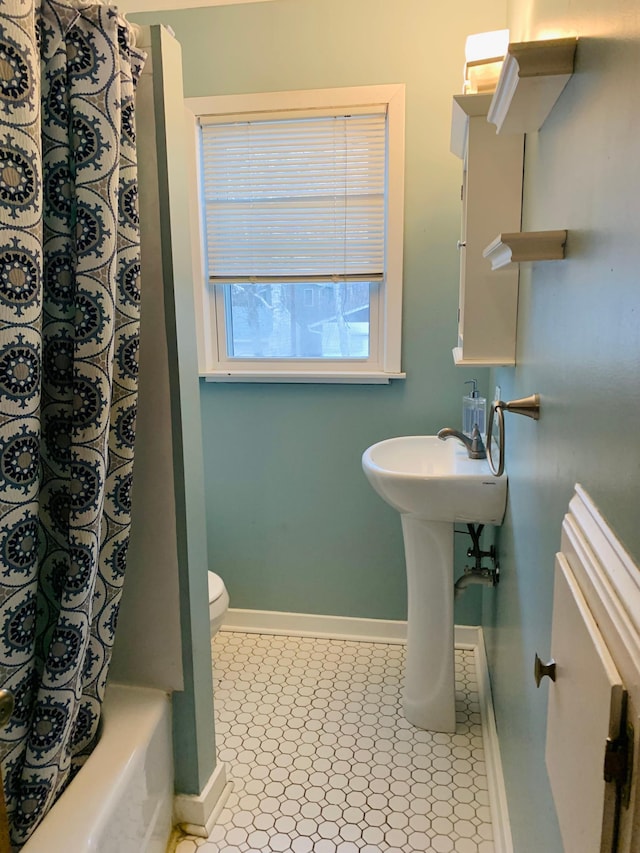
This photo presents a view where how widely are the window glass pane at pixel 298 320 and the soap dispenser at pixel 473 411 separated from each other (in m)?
0.42

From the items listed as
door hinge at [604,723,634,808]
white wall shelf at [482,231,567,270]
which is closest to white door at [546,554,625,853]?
door hinge at [604,723,634,808]

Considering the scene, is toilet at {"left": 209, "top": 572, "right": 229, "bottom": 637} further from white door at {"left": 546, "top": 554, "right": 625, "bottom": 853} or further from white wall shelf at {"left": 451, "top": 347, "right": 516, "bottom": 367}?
white door at {"left": 546, "top": 554, "right": 625, "bottom": 853}

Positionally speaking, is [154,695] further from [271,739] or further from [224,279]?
[224,279]

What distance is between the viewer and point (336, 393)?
243cm

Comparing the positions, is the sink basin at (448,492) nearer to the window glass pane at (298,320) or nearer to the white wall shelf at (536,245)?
the window glass pane at (298,320)

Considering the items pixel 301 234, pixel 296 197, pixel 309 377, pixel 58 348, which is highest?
pixel 296 197

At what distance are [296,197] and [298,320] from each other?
45cm

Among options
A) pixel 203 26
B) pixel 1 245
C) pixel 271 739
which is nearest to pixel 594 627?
pixel 1 245

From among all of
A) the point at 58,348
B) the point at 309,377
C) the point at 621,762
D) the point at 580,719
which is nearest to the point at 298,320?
the point at 309,377

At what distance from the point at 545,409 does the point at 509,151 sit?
2.63ft

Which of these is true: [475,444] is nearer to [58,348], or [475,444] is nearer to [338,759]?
[338,759]

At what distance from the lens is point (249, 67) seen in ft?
7.43

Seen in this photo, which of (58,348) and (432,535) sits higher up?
(58,348)

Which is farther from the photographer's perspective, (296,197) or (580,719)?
(296,197)
